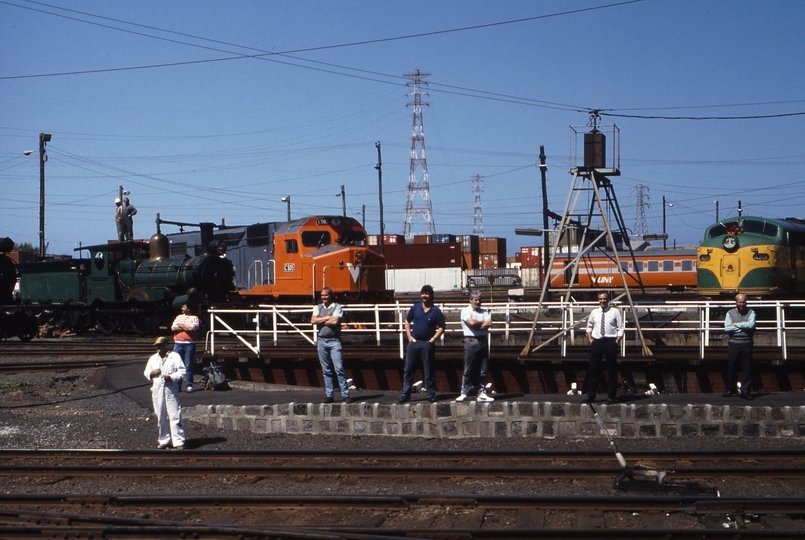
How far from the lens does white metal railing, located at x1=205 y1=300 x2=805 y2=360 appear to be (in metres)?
16.1

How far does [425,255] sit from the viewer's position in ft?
219

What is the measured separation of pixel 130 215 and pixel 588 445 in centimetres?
2549

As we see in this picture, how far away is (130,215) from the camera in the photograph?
3198 centimetres

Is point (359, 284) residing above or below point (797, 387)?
above

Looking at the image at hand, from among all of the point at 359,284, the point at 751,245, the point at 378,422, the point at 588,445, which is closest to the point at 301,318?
the point at 359,284

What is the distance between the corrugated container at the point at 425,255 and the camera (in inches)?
2608

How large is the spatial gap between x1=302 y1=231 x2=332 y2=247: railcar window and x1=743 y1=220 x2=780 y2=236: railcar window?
567 inches

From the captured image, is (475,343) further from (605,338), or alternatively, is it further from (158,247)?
(158,247)

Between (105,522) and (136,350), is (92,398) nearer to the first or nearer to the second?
→ (136,350)

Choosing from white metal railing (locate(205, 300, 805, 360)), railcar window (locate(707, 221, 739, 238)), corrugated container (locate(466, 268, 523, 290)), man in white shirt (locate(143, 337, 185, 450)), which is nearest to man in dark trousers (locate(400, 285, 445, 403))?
white metal railing (locate(205, 300, 805, 360))

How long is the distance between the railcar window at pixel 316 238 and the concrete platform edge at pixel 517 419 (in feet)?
43.7

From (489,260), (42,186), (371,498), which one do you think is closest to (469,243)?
(489,260)

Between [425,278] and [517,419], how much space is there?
5503 cm

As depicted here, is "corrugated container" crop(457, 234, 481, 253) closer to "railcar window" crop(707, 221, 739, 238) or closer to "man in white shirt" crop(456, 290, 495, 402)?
"railcar window" crop(707, 221, 739, 238)
